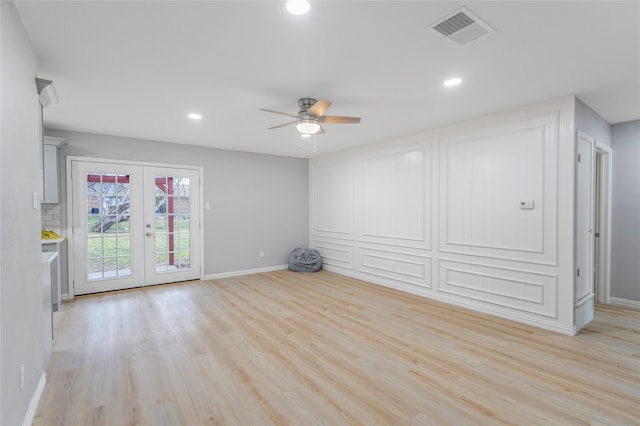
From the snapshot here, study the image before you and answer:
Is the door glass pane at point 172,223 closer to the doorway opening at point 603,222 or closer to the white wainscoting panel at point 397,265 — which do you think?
the white wainscoting panel at point 397,265

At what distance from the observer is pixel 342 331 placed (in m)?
3.35

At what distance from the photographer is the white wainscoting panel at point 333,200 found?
19.9 ft

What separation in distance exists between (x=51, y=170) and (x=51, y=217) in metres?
0.74

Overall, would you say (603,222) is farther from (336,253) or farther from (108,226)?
(108,226)

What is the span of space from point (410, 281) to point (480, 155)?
7.03 feet

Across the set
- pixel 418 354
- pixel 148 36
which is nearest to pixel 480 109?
pixel 418 354

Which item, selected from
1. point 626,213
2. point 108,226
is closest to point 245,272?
point 108,226

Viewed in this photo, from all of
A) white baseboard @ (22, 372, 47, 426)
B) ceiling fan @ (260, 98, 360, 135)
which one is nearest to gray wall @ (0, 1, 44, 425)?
white baseboard @ (22, 372, 47, 426)

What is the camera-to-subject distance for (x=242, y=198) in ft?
20.5

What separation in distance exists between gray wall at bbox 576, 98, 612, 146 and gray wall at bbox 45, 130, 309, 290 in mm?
4924

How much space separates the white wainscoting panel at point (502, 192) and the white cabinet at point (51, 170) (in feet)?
17.8

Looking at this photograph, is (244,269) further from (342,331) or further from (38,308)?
(38,308)

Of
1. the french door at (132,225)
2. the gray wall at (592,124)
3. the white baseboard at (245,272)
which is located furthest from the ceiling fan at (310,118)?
the white baseboard at (245,272)

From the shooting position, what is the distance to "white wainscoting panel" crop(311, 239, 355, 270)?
19.9 feet
